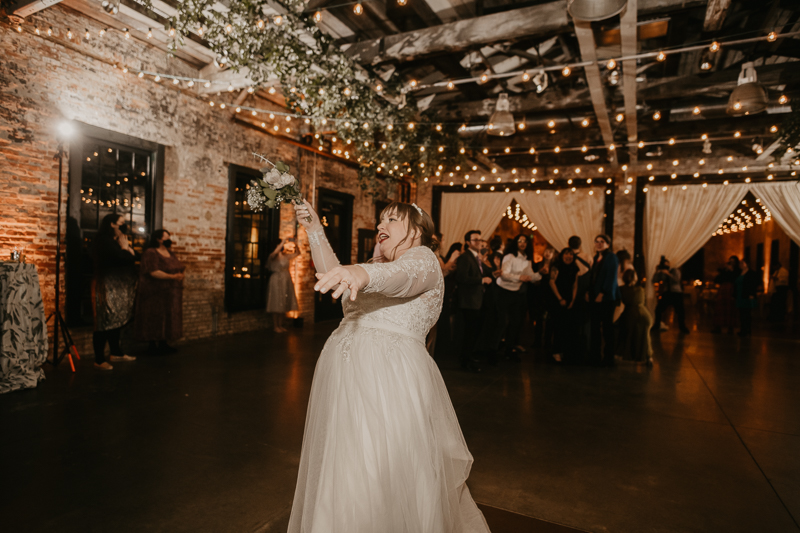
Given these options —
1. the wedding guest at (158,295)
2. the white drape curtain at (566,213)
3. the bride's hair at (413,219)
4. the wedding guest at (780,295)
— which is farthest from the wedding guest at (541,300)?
the wedding guest at (780,295)

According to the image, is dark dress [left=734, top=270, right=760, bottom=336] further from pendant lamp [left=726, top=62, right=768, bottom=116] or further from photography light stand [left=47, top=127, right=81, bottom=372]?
photography light stand [left=47, top=127, right=81, bottom=372]

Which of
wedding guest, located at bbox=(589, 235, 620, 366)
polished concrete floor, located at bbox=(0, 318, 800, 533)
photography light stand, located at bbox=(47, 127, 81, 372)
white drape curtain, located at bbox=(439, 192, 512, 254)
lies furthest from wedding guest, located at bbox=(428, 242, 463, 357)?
white drape curtain, located at bbox=(439, 192, 512, 254)

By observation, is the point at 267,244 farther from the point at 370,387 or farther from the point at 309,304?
the point at 370,387

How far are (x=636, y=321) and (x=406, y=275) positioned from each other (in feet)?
18.0

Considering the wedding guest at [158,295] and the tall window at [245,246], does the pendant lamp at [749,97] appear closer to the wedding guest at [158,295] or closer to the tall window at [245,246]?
the tall window at [245,246]

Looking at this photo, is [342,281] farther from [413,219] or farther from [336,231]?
[336,231]

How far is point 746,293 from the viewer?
8.55 metres

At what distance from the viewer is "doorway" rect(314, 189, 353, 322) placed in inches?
368

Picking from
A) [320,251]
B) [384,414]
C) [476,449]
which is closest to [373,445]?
[384,414]

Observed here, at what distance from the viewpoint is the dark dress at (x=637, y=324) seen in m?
5.84

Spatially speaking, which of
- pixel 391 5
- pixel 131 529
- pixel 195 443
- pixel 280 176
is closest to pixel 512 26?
pixel 391 5

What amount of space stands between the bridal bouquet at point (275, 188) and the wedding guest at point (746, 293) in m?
9.64

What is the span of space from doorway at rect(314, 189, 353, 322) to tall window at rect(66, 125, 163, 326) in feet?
11.8

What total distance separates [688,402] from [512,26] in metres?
3.99
